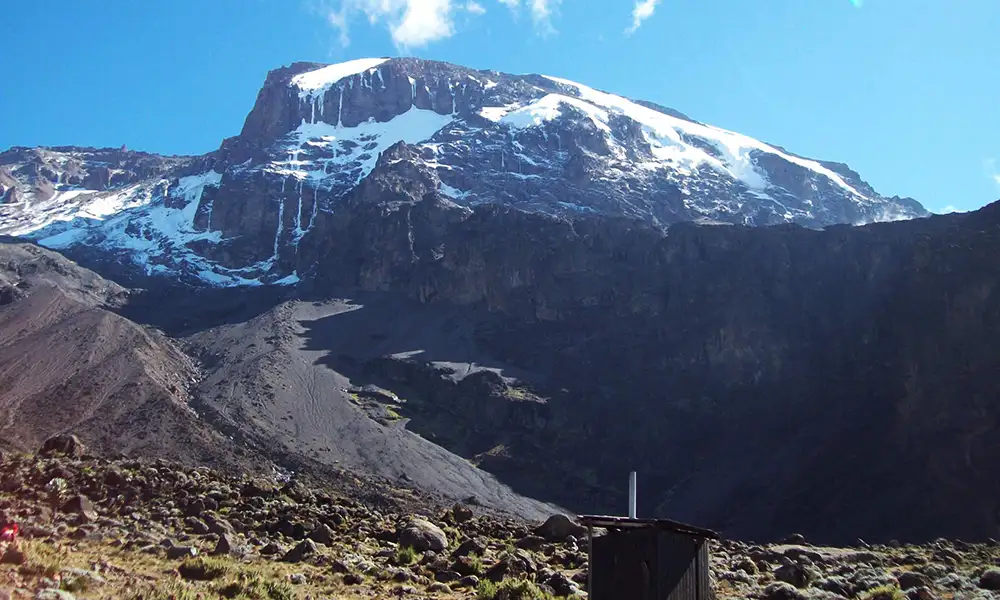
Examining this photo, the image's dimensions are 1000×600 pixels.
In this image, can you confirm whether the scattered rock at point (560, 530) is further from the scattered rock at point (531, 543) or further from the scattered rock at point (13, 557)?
the scattered rock at point (13, 557)

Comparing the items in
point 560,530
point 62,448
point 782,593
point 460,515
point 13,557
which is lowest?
point 782,593

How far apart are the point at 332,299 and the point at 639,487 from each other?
70.8 m

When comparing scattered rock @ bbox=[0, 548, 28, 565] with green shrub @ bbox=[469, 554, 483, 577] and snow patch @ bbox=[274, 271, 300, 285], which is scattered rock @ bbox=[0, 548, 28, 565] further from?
snow patch @ bbox=[274, 271, 300, 285]

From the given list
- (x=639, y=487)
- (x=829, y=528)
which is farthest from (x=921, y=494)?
(x=639, y=487)

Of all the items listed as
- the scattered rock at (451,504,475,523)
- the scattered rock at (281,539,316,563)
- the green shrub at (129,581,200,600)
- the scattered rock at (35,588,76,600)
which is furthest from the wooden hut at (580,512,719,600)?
the scattered rock at (451,504,475,523)

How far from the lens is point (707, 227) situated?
15588 centimetres

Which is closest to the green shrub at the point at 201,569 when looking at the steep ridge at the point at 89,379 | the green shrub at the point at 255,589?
the green shrub at the point at 255,589

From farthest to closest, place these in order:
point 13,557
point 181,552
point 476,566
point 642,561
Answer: point 476,566
point 181,552
point 642,561
point 13,557

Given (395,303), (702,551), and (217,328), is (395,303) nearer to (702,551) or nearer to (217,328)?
(217,328)

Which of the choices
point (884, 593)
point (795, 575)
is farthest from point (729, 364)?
point (884, 593)

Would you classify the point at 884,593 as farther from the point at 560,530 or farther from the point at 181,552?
the point at 181,552

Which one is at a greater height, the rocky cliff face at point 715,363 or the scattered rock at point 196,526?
the rocky cliff face at point 715,363

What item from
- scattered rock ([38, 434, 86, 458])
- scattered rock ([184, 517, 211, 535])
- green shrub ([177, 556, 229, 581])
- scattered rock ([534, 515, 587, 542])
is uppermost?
scattered rock ([38, 434, 86, 458])

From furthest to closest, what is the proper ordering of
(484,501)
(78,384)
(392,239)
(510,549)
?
(392,239) → (78,384) → (484,501) → (510,549)
